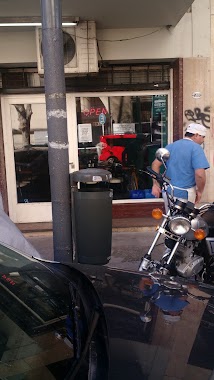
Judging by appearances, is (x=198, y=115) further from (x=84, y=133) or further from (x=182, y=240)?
(x=182, y=240)

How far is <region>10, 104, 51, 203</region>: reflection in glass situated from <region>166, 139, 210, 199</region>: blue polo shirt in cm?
297

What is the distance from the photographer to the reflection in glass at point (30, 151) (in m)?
6.69

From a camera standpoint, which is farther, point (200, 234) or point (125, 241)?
point (125, 241)

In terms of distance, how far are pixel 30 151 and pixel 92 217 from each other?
3.61 m

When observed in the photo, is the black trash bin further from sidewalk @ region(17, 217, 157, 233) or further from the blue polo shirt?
sidewalk @ region(17, 217, 157, 233)

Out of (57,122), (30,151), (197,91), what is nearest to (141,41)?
(197,91)

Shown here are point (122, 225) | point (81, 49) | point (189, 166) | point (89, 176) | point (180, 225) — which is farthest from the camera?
point (122, 225)

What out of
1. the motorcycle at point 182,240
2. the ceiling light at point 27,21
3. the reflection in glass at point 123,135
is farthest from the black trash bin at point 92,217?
the reflection in glass at point 123,135

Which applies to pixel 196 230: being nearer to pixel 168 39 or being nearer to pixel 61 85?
pixel 61 85

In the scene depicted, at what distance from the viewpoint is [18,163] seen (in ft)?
22.4

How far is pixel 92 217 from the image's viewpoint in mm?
3520

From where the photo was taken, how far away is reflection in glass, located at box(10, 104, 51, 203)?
6691 mm

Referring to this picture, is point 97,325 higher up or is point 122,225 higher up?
point 97,325

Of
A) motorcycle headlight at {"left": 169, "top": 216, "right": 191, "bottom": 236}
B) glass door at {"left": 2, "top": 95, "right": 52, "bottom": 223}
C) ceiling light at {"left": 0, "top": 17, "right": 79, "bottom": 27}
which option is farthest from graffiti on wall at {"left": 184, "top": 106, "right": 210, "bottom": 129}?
motorcycle headlight at {"left": 169, "top": 216, "right": 191, "bottom": 236}
